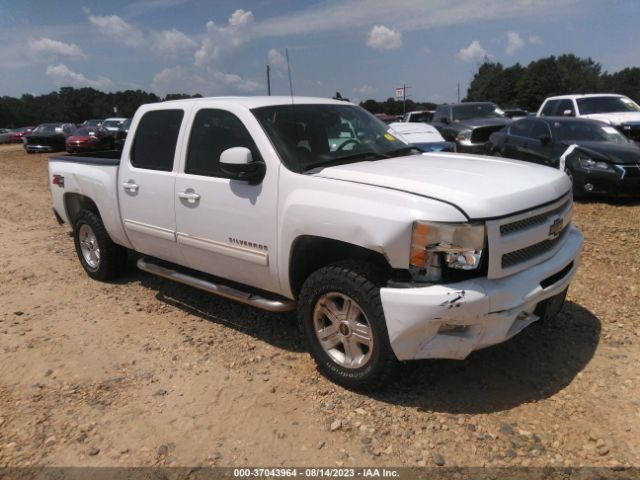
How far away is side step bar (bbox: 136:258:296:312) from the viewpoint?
370 cm

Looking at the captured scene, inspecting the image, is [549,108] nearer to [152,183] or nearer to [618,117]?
[618,117]

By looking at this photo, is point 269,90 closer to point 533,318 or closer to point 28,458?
point 533,318

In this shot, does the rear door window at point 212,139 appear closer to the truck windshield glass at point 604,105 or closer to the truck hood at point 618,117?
the truck hood at point 618,117

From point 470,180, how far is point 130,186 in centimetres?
306

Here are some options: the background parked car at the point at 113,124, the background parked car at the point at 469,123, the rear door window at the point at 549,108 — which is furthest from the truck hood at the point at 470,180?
the background parked car at the point at 113,124

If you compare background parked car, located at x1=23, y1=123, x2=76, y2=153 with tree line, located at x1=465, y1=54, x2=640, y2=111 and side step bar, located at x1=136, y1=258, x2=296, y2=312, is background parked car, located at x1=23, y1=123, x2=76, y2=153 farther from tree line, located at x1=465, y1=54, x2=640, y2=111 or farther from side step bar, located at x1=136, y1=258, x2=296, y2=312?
tree line, located at x1=465, y1=54, x2=640, y2=111

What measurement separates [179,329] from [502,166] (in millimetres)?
2882

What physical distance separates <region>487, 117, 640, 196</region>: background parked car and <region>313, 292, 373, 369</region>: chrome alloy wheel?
6.49 meters

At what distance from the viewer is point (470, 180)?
3139 millimetres

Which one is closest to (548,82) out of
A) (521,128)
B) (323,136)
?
(521,128)

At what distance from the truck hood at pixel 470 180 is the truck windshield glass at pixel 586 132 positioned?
20.2ft

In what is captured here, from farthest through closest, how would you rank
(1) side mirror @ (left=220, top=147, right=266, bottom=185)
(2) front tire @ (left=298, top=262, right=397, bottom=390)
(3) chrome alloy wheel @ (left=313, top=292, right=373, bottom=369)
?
(1) side mirror @ (left=220, top=147, right=266, bottom=185)
(3) chrome alloy wheel @ (left=313, top=292, right=373, bottom=369)
(2) front tire @ (left=298, top=262, right=397, bottom=390)

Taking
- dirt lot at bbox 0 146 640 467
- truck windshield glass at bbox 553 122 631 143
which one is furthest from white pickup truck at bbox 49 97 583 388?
truck windshield glass at bbox 553 122 631 143

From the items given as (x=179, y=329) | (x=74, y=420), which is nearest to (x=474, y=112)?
(x=179, y=329)
